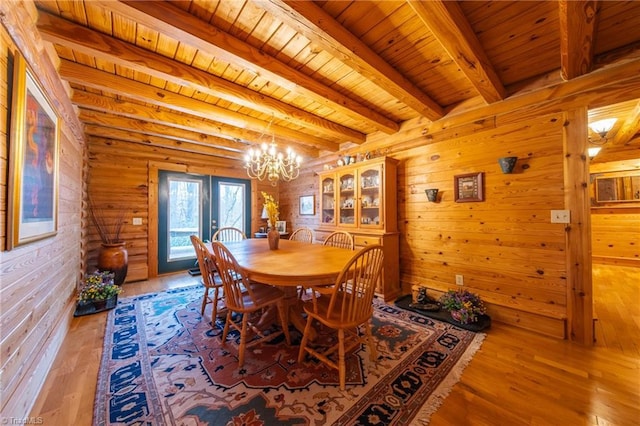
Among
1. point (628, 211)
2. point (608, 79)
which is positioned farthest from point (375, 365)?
point (628, 211)

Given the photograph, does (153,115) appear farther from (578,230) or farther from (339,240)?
(578,230)

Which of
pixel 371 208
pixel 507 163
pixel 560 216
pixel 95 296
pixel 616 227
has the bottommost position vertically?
pixel 95 296

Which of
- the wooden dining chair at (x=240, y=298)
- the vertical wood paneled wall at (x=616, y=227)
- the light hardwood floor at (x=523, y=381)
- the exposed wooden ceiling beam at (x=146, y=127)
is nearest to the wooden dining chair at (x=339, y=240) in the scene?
the wooden dining chair at (x=240, y=298)

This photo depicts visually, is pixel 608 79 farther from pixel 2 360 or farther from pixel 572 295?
pixel 2 360

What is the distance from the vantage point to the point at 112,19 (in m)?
1.54

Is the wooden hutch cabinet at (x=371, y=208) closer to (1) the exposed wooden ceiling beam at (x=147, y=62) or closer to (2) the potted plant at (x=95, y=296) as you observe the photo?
(1) the exposed wooden ceiling beam at (x=147, y=62)

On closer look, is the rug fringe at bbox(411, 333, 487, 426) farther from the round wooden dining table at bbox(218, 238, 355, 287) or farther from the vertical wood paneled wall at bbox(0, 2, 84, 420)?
the vertical wood paneled wall at bbox(0, 2, 84, 420)

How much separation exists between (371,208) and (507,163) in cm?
162

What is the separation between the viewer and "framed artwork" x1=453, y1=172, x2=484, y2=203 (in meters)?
2.55

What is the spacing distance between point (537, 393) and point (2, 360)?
118 inches

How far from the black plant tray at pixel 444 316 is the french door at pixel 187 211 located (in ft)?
12.4

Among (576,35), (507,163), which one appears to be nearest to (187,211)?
(507,163)

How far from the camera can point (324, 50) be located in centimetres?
176

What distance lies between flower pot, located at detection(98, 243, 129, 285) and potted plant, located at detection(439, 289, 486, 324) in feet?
14.8
